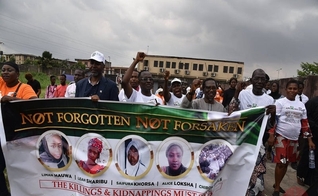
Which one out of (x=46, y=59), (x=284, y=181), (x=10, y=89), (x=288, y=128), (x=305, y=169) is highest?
(x=46, y=59)

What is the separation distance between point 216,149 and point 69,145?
5.49 ft

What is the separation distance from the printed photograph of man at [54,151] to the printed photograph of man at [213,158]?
5.00 ft

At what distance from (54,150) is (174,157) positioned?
4.49 feet

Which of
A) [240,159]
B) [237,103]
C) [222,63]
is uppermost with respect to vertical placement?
[222,63]

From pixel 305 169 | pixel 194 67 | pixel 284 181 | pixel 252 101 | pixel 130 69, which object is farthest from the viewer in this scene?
pixel 194 67

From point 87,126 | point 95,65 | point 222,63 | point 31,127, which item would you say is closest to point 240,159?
point 87,126

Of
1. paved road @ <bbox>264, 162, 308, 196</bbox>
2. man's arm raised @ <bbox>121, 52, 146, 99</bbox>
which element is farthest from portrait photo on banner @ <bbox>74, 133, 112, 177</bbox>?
paved road @ <bbox>264, 162, 308, 196</bbox>

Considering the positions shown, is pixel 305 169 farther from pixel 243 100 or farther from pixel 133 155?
pixel 133 155

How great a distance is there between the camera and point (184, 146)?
9.95 feet

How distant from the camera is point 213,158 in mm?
3020

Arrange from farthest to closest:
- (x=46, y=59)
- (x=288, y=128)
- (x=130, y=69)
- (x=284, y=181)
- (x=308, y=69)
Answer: (x=46, y=59) → (x=308, y=69) → (x=284, y=181) → (x=288, y=128) → (x=130, y=69)

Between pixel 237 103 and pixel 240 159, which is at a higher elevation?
pixel 237 103

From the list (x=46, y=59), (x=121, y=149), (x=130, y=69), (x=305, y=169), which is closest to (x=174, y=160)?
(x=121, y=149)

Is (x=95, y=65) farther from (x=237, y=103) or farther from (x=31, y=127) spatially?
(x=237, y=103)
